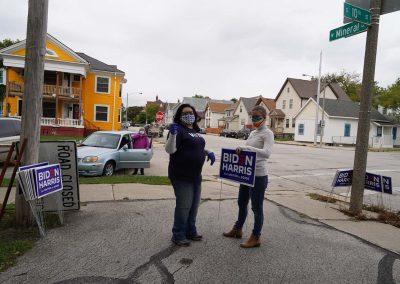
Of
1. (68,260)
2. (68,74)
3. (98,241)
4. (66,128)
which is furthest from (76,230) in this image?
(68,74)

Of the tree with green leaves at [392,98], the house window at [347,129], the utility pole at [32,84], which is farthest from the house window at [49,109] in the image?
the tree with green leaves at [392,98]

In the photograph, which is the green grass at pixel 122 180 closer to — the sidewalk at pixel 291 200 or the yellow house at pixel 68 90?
the sidewalk at pixel 291 200

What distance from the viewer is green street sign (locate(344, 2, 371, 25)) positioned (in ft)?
20.0

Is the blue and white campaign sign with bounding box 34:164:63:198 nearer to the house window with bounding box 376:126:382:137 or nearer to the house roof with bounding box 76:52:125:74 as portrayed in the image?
the house roof with bounding box 76:52:125:74

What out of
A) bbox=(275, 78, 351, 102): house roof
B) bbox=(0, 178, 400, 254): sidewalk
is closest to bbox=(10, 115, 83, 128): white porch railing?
bbox=(0, 178, 400, 254): sidewalk

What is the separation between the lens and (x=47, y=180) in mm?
4758

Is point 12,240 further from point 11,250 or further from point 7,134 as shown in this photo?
point 7,134

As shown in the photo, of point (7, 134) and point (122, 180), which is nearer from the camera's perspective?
point (122, 180)

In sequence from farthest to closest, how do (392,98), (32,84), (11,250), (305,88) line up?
(305,88) → (392,98) → (32,84) → (11,250)

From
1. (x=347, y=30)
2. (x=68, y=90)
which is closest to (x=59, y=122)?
(x=68, y=90)

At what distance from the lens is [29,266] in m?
3.79

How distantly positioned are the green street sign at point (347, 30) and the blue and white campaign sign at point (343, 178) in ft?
8.99

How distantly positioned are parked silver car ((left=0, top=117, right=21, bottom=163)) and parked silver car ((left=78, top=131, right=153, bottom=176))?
2.45 m

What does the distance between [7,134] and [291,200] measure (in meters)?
9.61
